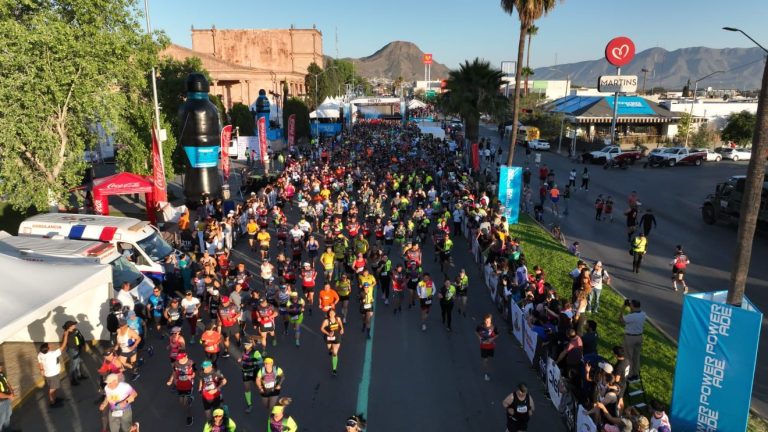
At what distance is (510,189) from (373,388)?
1444 cm

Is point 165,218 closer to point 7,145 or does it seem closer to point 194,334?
point 7,145

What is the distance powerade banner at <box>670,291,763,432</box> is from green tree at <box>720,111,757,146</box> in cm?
5186

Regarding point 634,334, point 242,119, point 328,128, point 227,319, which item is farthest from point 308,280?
point 328,128

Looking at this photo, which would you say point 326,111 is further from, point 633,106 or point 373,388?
point 373,388

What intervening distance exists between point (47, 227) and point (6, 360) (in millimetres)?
4870

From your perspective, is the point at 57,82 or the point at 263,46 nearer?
the point at 57,82

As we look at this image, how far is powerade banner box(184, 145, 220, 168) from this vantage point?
80.7ft

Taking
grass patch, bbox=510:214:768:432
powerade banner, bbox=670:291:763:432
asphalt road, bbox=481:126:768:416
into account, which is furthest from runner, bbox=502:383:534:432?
asphalt road, bbox=481:126:768:416

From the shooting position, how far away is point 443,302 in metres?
12.0

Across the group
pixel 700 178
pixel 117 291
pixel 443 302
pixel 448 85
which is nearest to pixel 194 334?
pixel 117 291

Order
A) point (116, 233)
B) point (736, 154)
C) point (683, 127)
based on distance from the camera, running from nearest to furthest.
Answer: point (116, 233), point (736, 154), point (683, 127)

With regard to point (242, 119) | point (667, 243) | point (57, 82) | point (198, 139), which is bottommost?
point (667, 243)

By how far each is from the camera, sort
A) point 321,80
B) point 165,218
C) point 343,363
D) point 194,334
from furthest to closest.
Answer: point 321,80 → point 165,218 → point 194,334 → point 343,363

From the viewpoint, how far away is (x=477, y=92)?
34562 mm
